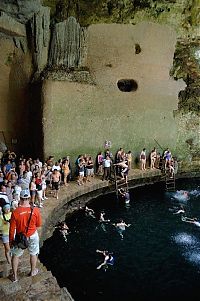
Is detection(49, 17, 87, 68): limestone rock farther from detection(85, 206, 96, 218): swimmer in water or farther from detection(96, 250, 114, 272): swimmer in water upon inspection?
detection(96, 250, 114, 272): swimmer in water

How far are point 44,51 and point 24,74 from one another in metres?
1.43

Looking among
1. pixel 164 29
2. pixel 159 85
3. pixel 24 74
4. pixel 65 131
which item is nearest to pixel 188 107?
pixel 159 85

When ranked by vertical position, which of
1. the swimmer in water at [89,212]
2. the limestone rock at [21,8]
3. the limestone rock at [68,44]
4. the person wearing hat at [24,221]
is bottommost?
the swimmer in water at [89,212]

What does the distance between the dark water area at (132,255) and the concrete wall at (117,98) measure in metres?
3.75

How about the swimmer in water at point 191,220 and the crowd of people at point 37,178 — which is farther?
the swimmer in water at point 191,220

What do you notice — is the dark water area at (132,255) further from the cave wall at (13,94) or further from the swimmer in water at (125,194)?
the cave wall at (13,94)

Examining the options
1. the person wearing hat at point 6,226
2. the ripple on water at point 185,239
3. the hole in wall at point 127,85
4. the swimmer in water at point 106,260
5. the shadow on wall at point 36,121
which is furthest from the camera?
the hole in wall at point 127,85

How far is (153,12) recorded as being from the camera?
17.0 metres

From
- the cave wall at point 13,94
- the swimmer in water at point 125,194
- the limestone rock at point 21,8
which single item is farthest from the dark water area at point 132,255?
the limestone rock at point 21,8

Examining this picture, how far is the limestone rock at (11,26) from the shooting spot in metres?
14.7

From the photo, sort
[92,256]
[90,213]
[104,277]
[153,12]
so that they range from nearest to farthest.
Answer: [104,277] → [92,256] → [90,213] → [153,12]

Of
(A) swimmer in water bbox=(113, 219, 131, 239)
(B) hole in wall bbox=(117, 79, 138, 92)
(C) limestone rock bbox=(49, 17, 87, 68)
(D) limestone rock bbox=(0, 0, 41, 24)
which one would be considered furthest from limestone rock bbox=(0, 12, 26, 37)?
(A) swimmer in water bbox=(113, 219, 131, 239)

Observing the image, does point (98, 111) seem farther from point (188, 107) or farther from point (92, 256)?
point (92, 256)

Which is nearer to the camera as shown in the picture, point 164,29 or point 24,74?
point 24,74
